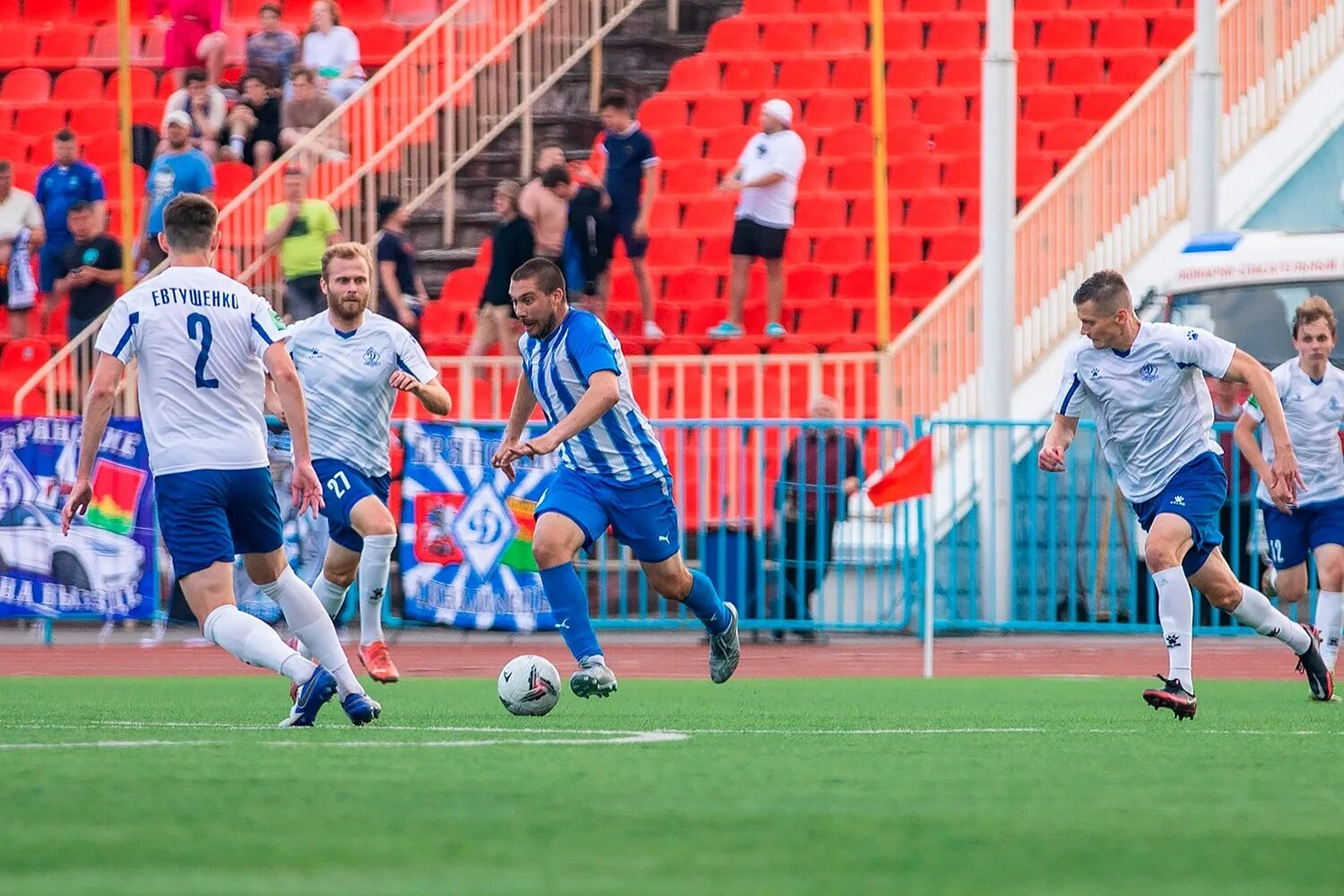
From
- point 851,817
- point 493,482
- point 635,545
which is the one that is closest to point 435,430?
point 493,482

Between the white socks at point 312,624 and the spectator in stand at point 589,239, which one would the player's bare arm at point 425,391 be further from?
the spectator in stand at point 589,239

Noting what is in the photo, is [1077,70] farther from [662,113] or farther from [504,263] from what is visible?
[504,263]

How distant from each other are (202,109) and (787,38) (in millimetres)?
6131

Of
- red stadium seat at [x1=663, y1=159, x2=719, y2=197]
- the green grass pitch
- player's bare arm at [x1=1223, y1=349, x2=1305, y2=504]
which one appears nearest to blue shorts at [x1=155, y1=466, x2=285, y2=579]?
the green grass pitch

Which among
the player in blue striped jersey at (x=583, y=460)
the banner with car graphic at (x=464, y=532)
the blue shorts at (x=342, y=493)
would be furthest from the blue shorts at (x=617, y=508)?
the banner with car graphic at (x=464, y=532)

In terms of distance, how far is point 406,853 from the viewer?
5523 millimetres

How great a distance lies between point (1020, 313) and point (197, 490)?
12.3m

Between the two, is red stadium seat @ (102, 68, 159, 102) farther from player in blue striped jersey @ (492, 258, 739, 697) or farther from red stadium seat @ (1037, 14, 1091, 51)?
player in blue striped jersey @ (492, 258, 739, 697)

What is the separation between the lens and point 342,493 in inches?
476

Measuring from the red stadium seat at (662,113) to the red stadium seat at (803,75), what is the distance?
3.36ft

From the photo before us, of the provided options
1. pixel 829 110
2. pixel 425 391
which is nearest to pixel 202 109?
pixel 829 110

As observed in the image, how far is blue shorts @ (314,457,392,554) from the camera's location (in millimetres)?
12102

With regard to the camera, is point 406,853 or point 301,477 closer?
point 406,853

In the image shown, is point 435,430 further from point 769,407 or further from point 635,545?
point 635,545
